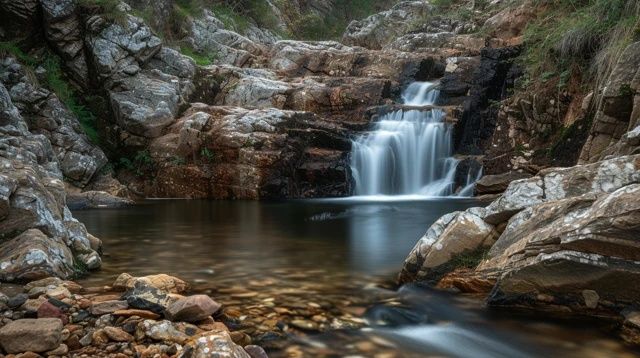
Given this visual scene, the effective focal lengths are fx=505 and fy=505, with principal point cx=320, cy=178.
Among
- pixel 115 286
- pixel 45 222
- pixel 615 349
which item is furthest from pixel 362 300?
pixel 45 222

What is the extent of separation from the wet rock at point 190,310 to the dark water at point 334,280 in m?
0.35

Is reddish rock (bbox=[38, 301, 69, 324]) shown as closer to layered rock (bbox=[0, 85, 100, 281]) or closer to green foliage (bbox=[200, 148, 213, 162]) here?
layered rock (bbox=[0, 85, 100, 281])

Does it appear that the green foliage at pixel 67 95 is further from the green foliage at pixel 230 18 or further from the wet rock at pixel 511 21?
the wet rock at pixel 511 21

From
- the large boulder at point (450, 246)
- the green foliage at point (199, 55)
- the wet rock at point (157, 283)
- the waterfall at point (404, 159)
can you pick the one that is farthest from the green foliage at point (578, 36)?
the green foliage at point (199, 55)

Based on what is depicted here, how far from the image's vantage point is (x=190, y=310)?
3.43 meters

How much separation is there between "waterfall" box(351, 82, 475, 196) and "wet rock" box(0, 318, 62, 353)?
41.4ft

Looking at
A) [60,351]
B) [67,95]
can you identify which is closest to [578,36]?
[60,351]

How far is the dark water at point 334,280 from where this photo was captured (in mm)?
3363

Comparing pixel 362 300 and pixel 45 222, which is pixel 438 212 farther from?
pixel 45 222

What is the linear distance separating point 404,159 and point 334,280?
36.0 feet

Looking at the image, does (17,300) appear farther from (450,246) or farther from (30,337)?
(450,246)

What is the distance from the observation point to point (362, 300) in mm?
4258

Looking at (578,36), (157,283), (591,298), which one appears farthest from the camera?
(578,36)

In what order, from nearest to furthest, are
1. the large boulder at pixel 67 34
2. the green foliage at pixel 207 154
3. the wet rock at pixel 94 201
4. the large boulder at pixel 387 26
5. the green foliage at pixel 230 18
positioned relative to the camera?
1. the wet rock at pixel 94 201
2. the green foliage at pixel 207 154
3. the large boulder at pixel 67 34
4. the large boulder at pixel 387 26
5. the green foliage at pixel 230 18
